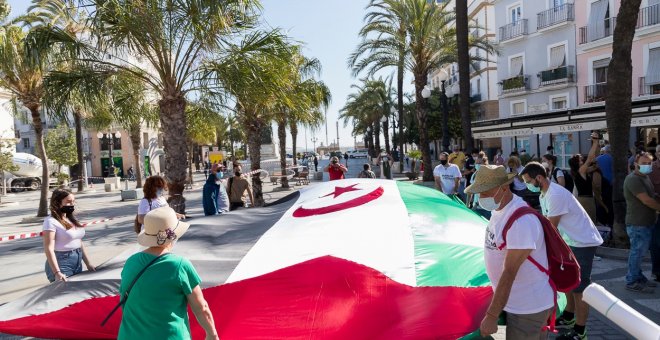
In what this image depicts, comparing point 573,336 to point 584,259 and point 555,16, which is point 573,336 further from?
point 555,16

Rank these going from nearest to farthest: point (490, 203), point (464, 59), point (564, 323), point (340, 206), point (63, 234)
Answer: point (490, 203) → point (564, 323) → point (63, 234) → point (340, 206) → point (464, 59)

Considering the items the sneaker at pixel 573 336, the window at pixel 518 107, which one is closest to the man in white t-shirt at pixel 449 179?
the sneaker at pixel 573 336

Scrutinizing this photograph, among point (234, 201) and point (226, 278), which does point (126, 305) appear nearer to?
point (226, 278)

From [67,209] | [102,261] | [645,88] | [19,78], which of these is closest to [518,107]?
[645,88]

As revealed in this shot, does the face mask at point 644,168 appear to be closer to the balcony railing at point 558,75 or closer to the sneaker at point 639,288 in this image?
the sneaker at point 639,288

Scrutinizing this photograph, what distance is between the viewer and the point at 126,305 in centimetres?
308

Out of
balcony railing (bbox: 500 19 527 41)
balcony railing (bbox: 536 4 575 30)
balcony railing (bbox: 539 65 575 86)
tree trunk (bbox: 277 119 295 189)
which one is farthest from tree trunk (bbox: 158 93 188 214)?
balcony railing (bbox: 500 19 527 41)

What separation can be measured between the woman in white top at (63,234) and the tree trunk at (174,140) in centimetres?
470

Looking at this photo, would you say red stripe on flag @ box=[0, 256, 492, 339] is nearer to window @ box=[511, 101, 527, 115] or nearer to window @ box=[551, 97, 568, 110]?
window @ box=[551, 97, 568, 110]

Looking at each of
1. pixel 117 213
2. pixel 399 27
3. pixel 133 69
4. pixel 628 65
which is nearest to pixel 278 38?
pixel 133 69

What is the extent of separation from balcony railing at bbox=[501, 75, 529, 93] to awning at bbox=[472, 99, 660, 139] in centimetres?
1010

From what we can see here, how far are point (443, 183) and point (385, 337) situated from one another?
728cm

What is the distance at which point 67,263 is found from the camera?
538cm

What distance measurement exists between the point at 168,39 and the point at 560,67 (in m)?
25.6
